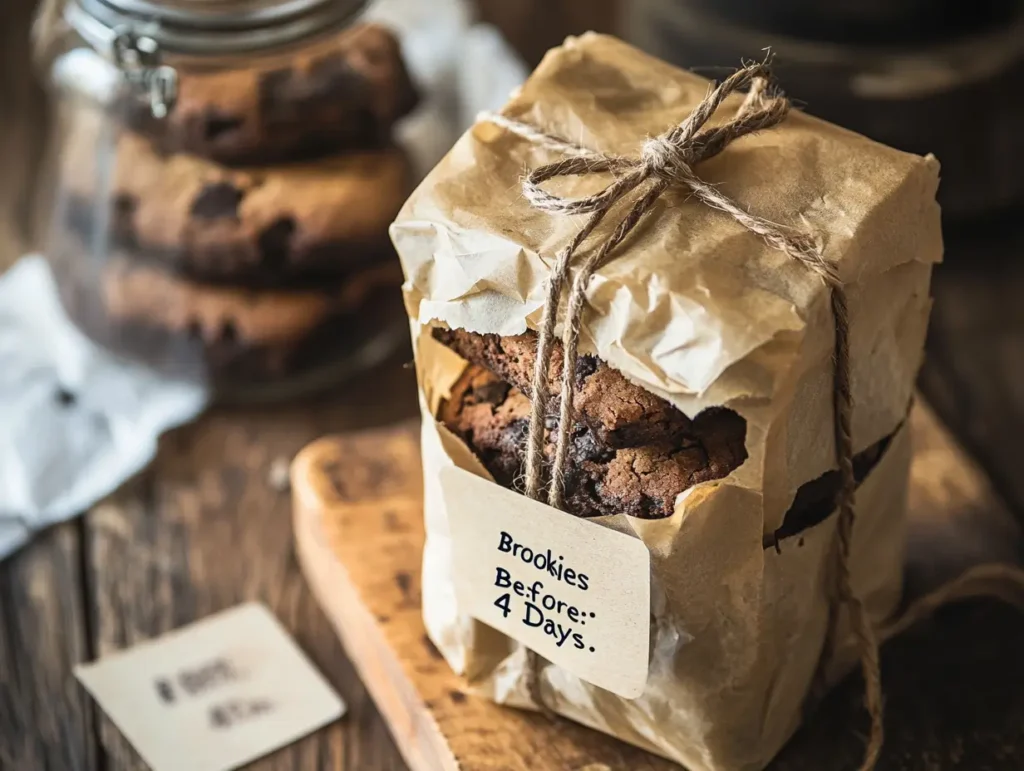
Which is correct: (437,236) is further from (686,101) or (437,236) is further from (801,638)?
(801,638)

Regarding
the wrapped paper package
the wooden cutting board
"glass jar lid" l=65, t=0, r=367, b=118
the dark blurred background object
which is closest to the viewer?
the wrapped paper package

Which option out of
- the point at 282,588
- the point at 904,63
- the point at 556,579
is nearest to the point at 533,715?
the point at 556,579

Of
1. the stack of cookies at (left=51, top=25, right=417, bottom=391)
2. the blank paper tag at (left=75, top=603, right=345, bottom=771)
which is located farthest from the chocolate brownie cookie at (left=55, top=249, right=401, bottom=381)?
the blank paper tag at (left=75, top=603, right=345, bottom=771)

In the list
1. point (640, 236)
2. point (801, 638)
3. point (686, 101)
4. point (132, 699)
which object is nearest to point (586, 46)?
point (686, 101)

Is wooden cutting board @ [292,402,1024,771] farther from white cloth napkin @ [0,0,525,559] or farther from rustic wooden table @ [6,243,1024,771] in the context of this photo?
white cloth napkin @ [0,0,525,559]

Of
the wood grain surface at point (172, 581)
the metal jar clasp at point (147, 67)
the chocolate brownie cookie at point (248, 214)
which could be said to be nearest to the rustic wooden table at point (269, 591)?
the wood grain surface at point (172, 581)
